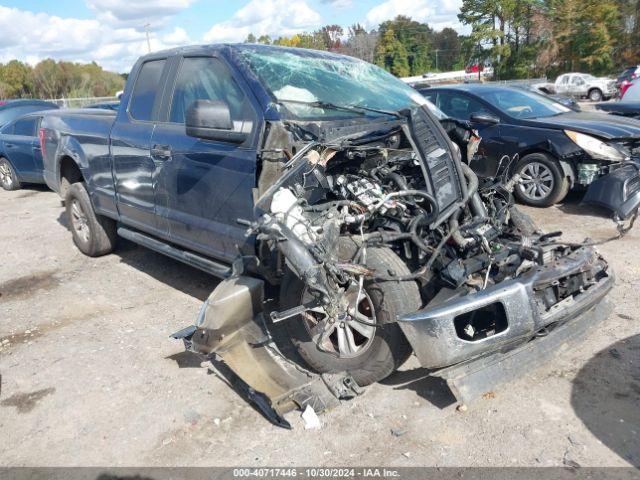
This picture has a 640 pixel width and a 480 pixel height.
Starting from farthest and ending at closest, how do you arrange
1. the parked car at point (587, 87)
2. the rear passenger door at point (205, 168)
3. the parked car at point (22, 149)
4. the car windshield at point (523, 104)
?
the parked car at point (587, 87), the parked car at point (22, 149), the car windshield at point (523, 104), the rear passenger door at point (205, 168)

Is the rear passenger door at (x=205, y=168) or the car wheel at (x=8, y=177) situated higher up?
the rear passenger door at (x=205, y=168)

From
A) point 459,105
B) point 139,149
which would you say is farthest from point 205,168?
point 459,105

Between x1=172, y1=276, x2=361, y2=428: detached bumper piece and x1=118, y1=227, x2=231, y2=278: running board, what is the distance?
1.71ft

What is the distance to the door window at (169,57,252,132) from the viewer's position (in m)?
3.92

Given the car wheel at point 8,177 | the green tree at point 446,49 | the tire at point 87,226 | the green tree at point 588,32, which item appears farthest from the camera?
the green tree at point 446,49

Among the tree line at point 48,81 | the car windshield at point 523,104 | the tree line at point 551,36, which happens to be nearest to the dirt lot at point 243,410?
the car windshield at point 523,104

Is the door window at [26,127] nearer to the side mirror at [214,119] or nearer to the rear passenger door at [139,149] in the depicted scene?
the rear passenger door at [139,149]

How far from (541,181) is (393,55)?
65.7 m

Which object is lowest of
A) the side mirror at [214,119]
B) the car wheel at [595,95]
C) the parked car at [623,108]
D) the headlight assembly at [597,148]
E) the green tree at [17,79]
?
the car wheel at [595,95]

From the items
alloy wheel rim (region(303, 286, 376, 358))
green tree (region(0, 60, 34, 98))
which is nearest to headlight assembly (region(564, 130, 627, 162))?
alloy wheel rim (region(303, 286, 376, 358))

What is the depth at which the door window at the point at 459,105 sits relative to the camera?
812 centimetres

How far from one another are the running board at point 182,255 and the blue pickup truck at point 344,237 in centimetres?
2

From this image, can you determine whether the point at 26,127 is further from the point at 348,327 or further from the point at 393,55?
the point at 393,55

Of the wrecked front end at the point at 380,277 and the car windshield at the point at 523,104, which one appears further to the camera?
the car windshield at the point at 523,104
